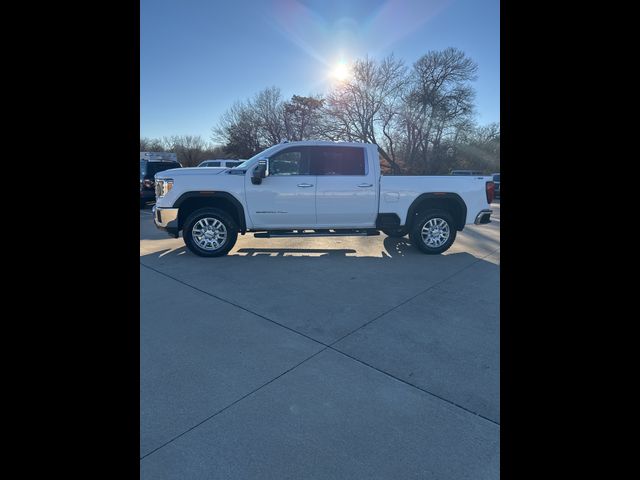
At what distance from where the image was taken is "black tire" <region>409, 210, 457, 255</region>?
6.77m

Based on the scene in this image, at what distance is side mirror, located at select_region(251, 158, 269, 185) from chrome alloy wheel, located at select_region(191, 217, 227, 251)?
1.04 metres

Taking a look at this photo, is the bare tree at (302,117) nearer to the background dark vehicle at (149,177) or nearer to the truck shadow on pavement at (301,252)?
the background dark vehicle at (149,177)

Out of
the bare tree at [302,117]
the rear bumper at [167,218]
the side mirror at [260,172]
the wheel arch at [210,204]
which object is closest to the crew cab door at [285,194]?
the side mirror at [260,172]

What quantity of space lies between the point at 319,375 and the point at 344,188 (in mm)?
4377

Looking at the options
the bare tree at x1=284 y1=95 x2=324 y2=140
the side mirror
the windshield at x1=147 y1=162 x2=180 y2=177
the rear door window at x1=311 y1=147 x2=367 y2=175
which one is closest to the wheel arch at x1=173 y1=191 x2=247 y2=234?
the side mirror

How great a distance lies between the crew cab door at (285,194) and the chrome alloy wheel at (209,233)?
2.09 feet

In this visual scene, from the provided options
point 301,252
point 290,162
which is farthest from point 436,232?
point 290,162

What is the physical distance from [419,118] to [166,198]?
2934cm

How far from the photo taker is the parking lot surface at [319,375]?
1.94 meters

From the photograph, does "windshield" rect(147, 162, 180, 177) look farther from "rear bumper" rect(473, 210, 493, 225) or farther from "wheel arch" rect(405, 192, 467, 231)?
"rear bumper" rect(473, 210, 493, 225)
